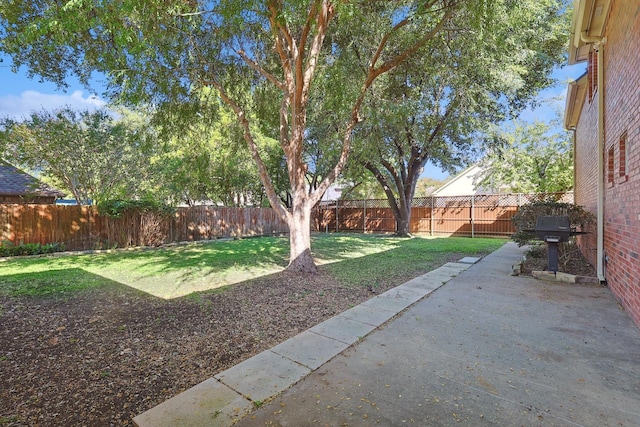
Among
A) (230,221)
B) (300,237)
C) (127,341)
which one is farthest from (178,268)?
(230,221)

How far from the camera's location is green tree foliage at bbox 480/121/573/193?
15.9 metres

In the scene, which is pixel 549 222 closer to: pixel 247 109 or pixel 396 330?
pixel 396 330

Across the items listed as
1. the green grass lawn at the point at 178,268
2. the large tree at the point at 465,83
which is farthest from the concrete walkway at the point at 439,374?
the large tree at the point at 465,83

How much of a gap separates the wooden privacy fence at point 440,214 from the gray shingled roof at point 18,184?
12581 millimetres

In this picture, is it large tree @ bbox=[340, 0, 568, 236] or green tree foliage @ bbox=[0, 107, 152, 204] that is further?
green tree foliage @ bbox=[0, 107, 152, 204]

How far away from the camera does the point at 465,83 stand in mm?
7445

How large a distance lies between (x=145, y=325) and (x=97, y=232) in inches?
312

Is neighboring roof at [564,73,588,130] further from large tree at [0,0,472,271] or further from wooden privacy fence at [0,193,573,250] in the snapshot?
wooden privacy fence at [0,193,573,250]

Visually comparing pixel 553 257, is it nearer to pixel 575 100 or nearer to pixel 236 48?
pixel 575 100

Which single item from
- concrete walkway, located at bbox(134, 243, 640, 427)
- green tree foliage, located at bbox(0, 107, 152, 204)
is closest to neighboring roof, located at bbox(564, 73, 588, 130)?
concrete walkway, located at bbox(134, 243, 640, 427)

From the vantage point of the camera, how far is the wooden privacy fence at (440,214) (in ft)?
43.4

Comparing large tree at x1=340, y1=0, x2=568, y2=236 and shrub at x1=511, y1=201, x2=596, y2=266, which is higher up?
large tree at x1=340, y1=0, x2=568, y2=236

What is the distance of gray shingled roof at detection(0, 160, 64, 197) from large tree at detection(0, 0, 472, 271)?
815 cm

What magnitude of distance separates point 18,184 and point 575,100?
1829 cm
